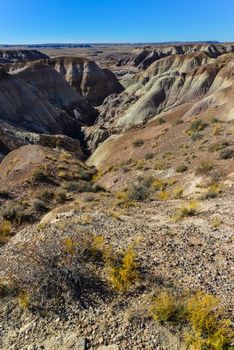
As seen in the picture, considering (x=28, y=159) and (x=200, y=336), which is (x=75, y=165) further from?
(x=200, y=336)

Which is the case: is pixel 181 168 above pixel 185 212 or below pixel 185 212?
below

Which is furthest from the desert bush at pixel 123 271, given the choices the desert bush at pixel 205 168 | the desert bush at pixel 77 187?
the desert bush at pixel 77 187

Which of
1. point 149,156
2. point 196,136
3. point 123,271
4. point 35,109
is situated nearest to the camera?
point 123,271

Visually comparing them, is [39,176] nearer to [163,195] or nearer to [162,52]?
[163,195]

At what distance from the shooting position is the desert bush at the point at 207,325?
7.01 m

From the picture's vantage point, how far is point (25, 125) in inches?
2048

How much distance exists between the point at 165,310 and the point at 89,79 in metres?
85.8

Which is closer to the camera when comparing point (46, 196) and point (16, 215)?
point (16, 215)

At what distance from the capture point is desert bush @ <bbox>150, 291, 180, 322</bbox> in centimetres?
771

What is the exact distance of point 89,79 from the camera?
89.5 metres

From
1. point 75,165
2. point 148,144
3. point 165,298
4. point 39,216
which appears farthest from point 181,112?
point 165,298

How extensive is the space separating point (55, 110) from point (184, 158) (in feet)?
139

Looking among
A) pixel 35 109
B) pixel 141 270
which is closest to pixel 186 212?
pixel 141 270

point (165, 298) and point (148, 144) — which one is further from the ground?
point (165, 298)
